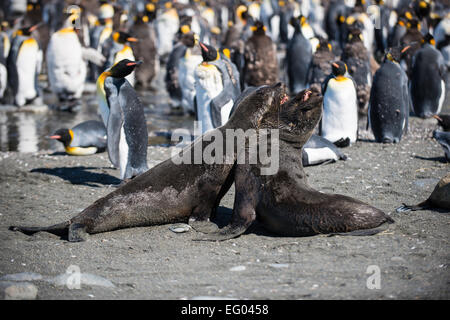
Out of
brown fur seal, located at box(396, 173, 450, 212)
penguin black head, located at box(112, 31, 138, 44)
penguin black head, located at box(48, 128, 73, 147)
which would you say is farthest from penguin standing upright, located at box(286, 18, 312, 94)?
brown fur seal, located at box(396, 173, 450, 212)

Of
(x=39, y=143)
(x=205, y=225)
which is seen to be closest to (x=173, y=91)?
(x=39, y=143)

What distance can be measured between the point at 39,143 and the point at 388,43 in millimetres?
11602

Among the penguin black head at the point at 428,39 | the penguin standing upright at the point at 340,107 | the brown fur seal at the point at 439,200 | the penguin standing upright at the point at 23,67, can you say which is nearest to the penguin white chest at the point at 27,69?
the penguin standing upright at the point at 23,67

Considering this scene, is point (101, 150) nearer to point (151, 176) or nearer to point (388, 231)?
point (151, 176)

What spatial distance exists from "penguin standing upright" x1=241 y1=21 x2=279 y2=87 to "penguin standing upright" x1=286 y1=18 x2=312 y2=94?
108 cm

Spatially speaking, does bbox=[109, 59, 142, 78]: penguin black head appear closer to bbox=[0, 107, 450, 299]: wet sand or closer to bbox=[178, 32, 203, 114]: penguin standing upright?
bbox=[0, 107, 450, 299]: wet sand

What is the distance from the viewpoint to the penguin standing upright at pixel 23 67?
43.7ft

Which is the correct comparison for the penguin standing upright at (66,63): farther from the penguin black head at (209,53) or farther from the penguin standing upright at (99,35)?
the penguin black head at (209,53)

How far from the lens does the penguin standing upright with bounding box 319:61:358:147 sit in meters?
8.83

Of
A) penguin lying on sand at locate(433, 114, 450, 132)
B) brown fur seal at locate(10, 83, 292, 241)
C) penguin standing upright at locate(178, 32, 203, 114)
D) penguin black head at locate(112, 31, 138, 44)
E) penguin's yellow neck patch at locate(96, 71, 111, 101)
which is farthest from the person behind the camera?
penguin standing upright at locate(178, 32, 203, 114)

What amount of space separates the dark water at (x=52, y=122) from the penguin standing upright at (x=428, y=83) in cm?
408

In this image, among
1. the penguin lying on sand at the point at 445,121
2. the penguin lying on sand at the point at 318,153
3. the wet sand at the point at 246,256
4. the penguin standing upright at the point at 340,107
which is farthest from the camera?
the penguin standing upright at the point at 340,107

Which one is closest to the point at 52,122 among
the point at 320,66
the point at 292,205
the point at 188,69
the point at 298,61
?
the point at 188,69

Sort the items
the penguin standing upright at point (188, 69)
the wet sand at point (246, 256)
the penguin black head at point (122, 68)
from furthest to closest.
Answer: the penguin standing upright at point (188, 69) < the penguin black head at point (122, 68) < the wet sand at point (246, 256)
